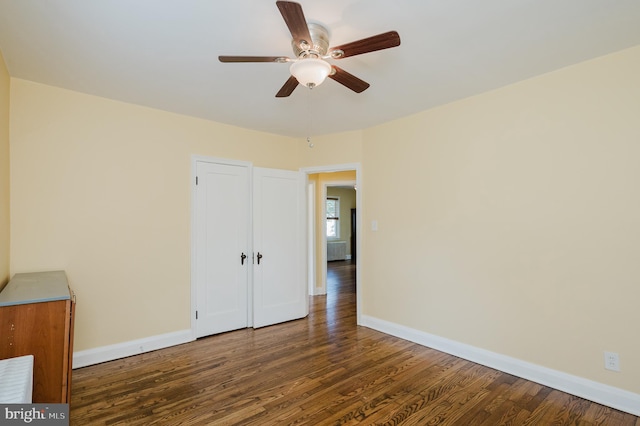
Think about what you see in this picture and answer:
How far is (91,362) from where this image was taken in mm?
2996

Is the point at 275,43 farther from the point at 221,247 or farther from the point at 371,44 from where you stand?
the point at 221,247

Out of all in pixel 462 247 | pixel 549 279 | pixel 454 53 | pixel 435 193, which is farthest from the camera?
pixel 435 193

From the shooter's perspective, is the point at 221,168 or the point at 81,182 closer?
the point at 81,182

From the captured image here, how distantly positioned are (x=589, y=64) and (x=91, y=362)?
16.3ft

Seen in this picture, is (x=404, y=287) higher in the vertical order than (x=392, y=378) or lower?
higher

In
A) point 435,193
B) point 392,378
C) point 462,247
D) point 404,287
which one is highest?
point 435,193

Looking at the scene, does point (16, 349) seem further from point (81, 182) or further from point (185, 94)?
point (185, 94)

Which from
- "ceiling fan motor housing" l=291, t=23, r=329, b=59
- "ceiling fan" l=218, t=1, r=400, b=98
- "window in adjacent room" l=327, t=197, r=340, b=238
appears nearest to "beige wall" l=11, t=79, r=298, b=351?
"ceiling fan" l=218, t=1, r=400, b=98

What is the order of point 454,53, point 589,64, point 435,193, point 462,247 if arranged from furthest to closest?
point 435,193, point 462,247, point 589,64, point 454,53

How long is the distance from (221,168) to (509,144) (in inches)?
122

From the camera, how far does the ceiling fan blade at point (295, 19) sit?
4.50ft

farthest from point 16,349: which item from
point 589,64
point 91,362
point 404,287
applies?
point 589,64

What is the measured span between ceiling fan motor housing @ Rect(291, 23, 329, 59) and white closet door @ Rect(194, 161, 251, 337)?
89.2 inches

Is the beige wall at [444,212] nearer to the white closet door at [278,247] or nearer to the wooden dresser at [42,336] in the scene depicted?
the white closet door at [278,247]
